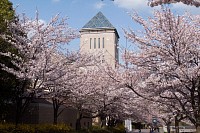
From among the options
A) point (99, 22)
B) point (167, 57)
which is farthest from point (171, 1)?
point (99, 22)

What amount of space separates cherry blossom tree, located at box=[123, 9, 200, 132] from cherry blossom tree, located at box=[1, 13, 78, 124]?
12.4ft

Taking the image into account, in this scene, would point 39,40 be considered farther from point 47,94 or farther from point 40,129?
point 40,129

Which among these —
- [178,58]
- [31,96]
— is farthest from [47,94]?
[178,58]

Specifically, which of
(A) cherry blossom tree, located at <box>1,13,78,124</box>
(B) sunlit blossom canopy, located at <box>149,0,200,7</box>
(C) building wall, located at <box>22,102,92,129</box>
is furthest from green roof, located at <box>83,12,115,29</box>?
(B) sunlit blossom canopy, located at <box>149,0,200,7</box>

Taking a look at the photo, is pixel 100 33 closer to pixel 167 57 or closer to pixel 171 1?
pixel 167 57

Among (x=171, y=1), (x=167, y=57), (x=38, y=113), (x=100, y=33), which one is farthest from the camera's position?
(x=100, y=33)

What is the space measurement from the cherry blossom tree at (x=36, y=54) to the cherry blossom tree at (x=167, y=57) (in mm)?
3775

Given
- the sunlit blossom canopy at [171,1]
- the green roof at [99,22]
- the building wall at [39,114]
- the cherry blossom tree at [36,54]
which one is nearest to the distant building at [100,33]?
the green roof at [99,22]

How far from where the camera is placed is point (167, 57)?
1280 centimetres

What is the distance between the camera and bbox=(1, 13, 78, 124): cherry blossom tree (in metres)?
14.8

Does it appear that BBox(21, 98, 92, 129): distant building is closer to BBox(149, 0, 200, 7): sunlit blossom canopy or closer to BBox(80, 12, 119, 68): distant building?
BBox(149, 0, 200, 7): sunlit blossom canopy

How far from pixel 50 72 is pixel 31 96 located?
1.43 metres

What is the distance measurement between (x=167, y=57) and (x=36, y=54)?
6328mm

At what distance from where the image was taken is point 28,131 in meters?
16.7
